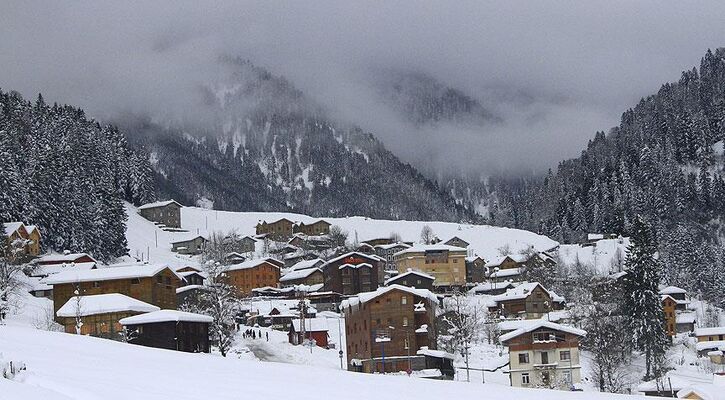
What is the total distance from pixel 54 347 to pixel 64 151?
104 m

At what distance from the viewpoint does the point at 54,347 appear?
22000 mm

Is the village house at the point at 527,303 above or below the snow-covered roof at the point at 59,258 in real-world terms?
below

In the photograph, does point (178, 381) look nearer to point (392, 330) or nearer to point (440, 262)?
point (392, 330)

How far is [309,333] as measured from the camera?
259 ft

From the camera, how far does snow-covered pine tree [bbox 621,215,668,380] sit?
75938 millimetres

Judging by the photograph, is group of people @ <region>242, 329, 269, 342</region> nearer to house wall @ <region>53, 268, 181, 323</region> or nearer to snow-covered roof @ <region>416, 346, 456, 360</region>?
house wall @ <region>53, 268, 181, 323</region>

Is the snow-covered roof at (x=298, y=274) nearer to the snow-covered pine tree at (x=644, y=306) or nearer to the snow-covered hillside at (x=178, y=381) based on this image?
the snow-covered pine tree at (x=644, y=306)

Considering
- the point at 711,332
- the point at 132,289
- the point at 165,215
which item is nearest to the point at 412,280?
the point at 711,332

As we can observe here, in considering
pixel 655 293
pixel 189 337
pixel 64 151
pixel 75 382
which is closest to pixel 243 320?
pixel 189 337

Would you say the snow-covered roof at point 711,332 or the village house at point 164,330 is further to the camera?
the snow-covered roof at point 711,332

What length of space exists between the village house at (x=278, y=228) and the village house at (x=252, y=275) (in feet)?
150

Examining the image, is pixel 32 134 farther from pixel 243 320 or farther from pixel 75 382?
pixel 75 382

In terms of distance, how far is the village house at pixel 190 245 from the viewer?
14350 centimetres

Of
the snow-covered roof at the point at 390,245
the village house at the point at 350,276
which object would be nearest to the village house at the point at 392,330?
the village house at the point at 350,276
